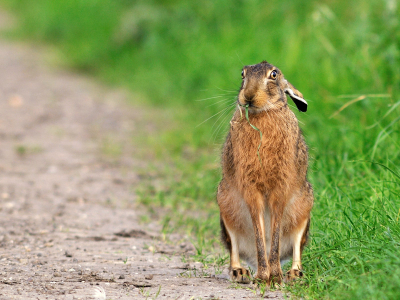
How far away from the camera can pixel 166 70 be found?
10.8 meters

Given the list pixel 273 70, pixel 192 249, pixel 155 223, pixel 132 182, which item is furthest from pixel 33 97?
pixel 273 70

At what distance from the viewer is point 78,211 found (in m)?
5.66

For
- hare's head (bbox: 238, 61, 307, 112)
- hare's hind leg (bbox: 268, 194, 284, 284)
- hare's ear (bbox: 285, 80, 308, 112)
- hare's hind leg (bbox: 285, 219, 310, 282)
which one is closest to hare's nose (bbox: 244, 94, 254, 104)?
hare's head (bbox: 238, 61, 307, 112)

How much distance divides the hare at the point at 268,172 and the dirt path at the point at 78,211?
336mm

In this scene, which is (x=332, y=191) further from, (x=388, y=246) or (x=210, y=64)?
(x=210, y=64)

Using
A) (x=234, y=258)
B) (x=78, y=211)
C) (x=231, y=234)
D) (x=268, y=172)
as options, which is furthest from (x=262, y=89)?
(x=78, y=211)

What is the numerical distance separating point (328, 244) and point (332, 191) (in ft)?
3.30

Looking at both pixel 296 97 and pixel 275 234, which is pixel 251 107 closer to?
pixel 296 97

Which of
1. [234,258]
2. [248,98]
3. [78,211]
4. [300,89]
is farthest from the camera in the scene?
[300,89]

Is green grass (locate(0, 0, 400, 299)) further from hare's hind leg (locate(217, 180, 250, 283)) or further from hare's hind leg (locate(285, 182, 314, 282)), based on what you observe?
hare's hind leg (locate(217, 180, 250, 283))

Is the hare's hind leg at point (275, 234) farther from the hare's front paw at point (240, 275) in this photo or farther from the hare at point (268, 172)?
the hare's front paw at point (240, 275)

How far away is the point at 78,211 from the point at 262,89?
2653mm

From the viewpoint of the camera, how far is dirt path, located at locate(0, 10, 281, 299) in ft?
12.1

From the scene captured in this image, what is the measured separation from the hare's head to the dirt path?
3.50ft
